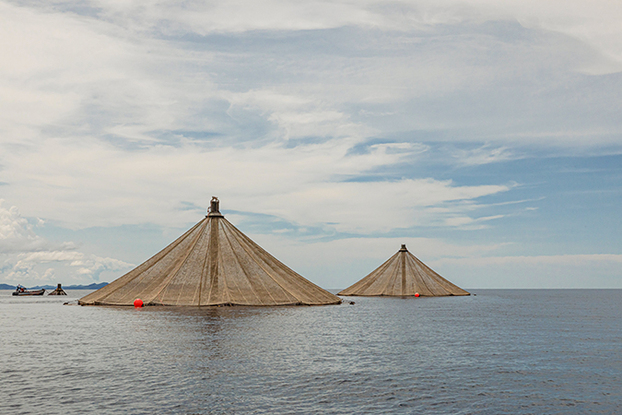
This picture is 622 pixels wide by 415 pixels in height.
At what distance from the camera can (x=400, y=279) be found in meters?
160

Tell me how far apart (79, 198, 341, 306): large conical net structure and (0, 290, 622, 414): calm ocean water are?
66.6ft

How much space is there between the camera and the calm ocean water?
84.5ft

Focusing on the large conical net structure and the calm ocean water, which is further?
the large conical net structure

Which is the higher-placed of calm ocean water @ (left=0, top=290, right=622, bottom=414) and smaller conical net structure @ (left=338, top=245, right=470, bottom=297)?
smaller conical net structure @ (left=338, top=245, right=470, bottom=297)

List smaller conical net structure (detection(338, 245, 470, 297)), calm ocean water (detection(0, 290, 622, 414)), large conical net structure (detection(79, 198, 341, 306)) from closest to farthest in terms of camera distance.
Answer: calm ocean water (detection(0, 290, 622, 414)), large conical net structure (detection(79, 198, 341, 306)), smaller conical net structure (detection(338, 245, 470, 297))

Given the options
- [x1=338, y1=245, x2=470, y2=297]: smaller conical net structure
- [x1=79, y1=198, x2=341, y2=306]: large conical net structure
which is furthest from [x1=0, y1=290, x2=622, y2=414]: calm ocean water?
[x1=338, y1=245, x2=470, y2=297]: smaller conical net structure

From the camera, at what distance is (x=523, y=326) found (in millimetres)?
70438

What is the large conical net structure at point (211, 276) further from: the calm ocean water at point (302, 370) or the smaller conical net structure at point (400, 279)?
the smaller conical net structure at point (400, 279)

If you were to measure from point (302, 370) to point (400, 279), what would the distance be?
12914cm

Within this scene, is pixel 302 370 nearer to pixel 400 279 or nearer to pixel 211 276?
pixel 211 276

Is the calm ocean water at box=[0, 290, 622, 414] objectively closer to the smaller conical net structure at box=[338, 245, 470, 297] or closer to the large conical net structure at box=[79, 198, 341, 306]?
the large conical net structure at box=[79, 198, 341, 306]

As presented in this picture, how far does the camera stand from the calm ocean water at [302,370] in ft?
84.5

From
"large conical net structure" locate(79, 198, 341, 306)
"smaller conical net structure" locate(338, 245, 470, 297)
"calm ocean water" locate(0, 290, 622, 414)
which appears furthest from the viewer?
"smaller conical net structure" locate(338, 245, 470, 297)

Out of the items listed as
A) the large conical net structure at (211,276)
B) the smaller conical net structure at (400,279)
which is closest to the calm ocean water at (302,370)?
the large conical net structure at (211,276)
